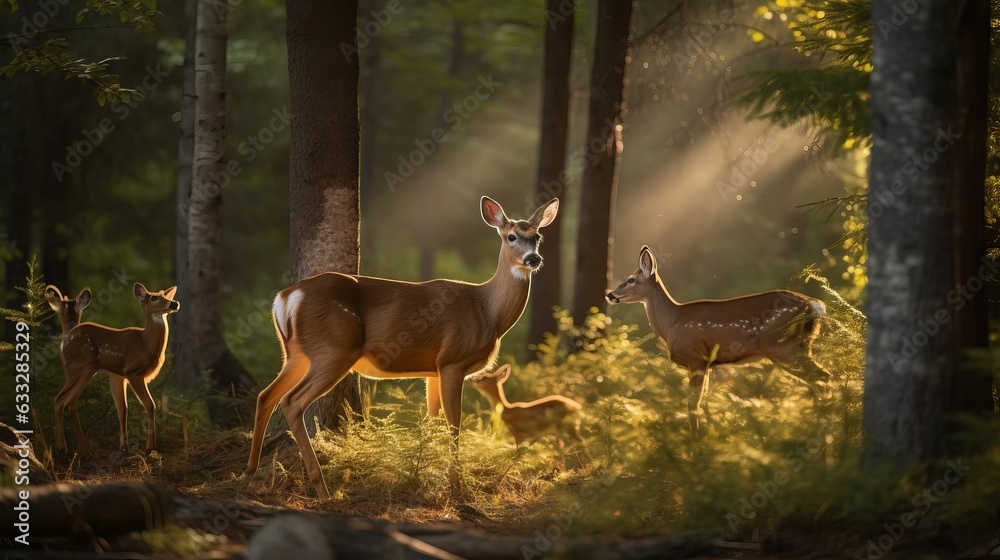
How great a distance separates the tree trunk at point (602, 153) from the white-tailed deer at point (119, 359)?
6.64 meters

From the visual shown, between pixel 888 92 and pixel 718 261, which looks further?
pixel 718 261

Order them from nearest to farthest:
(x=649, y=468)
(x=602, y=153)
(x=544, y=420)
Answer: (x=649, y=468)
(x=544, y=420)
(x=602, y=153)

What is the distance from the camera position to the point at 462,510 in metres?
7.68

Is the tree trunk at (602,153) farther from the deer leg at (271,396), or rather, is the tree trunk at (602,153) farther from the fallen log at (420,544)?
the fallen log at (420,544)

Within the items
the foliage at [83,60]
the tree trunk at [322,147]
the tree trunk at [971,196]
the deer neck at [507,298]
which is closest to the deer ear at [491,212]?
the deer neck at [507,298]

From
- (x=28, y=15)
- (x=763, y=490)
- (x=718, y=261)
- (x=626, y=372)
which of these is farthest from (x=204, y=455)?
(x=718, y=261)

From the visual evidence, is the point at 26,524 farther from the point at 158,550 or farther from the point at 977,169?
the point at 977,169

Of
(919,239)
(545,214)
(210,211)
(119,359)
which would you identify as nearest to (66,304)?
(119,359)

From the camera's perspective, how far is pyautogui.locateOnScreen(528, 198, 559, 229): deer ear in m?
8.68

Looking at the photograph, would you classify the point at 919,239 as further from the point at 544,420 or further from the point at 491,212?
the point at 544,420

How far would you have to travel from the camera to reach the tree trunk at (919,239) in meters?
6.18

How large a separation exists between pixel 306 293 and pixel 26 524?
3006mm

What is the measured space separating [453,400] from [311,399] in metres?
1.12

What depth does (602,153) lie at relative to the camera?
13.5 m
